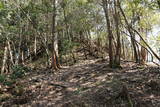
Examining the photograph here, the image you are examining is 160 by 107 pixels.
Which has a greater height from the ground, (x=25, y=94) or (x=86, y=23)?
(x=86, y=23)

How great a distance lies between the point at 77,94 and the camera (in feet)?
25.0

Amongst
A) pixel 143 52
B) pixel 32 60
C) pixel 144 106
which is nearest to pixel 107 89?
pixel 144 106

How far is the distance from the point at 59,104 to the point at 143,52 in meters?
10.3

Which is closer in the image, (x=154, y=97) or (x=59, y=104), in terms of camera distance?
(x=154, y=97)

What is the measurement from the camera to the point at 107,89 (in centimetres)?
748

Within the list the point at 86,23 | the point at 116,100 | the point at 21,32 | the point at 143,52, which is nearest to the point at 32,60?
the point at 21,32

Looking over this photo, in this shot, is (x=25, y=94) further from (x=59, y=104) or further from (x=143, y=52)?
(x=143, y=52)

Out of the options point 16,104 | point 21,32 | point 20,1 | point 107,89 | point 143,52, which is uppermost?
point 20,1

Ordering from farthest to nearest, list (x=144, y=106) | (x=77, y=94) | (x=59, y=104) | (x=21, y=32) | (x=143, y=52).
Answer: (x=21, y=32), (x=143, y=52), (x=77, y=94), (x=59, y=104), (x=144, y=106)

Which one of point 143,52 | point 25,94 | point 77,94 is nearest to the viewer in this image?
point 77,94

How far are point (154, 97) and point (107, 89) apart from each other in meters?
1.84

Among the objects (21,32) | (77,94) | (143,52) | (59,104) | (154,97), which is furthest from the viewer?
(21,32)

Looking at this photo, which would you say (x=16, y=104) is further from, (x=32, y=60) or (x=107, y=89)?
(x=32, y=60)

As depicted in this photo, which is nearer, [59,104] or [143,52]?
[59,104]
